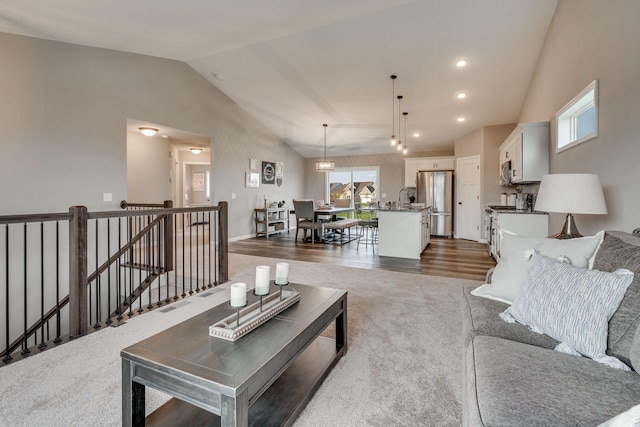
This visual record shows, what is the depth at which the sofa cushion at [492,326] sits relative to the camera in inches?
54.7

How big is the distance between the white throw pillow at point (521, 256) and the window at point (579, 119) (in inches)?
59.9

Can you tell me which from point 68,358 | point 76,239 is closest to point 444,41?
point 76,239

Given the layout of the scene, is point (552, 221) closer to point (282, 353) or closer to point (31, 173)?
point (282, 353)

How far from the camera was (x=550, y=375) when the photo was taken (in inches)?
41.9

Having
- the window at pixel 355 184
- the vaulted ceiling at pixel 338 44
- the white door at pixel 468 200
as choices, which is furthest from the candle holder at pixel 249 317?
the window at pixel 355 184

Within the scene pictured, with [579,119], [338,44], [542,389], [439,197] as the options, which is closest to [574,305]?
[542,389]

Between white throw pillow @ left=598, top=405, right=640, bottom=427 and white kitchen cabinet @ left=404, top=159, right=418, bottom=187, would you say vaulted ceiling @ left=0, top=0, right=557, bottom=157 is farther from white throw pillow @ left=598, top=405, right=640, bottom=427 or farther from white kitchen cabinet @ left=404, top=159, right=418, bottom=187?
white throw pillow @ left=598, top=405, right=640, bottom=427

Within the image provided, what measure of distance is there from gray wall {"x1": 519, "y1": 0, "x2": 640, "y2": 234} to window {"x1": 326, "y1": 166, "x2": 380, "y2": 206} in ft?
20.6

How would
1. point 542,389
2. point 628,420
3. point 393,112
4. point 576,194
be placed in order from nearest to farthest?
point 628,420 → point 542,389 → point 576,194 → point 393,112

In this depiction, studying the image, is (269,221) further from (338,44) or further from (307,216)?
(338,44)

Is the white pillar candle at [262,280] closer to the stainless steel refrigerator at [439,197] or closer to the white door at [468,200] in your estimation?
the white door at [468,200]

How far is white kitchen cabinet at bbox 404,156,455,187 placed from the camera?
802 centimetres

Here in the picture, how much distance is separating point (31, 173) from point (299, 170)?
707 centimetres

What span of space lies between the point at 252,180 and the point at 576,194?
6.57m
